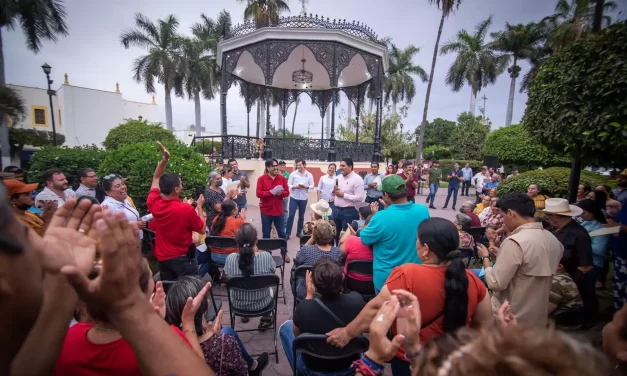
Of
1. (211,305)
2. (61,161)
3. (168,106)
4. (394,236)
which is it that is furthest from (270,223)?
(168,106)

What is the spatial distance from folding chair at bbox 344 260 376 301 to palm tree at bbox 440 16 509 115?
112 ft

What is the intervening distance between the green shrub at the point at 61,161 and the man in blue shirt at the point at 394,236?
9.14 m

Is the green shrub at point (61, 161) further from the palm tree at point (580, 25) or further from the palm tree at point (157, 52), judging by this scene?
the palm tree at point (157, 52)

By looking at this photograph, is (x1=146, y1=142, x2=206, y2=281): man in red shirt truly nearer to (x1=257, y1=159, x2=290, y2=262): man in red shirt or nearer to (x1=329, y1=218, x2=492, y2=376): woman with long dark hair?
(x1=329, y1=218, x2=492, y2=376): woman with long dark hair

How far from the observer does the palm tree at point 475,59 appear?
30.5 meters

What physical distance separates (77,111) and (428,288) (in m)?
A: 43.3

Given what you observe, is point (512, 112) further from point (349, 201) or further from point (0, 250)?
point (0, 250)

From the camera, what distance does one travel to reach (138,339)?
804 mm

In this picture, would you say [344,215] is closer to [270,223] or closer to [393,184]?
[270,223]

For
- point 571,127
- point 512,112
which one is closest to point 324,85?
point 571,127

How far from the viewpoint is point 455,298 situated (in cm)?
166

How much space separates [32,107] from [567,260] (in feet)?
143

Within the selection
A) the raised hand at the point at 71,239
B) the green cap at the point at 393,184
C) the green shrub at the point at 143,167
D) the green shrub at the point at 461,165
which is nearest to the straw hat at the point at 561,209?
the green cap at the point at 393,184

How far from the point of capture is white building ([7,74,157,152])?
102ft
